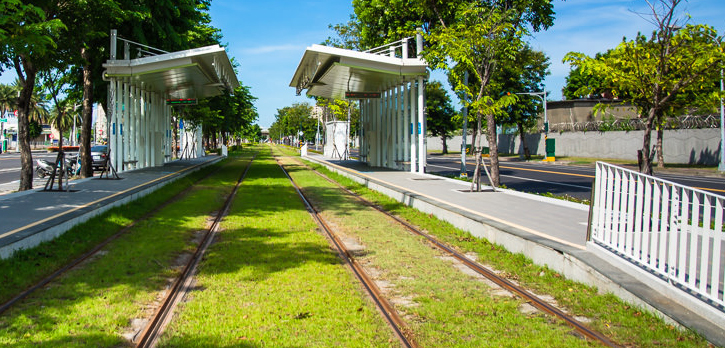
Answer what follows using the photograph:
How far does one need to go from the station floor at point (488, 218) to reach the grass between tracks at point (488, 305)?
0.17 meters

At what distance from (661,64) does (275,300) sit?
29.1 ft

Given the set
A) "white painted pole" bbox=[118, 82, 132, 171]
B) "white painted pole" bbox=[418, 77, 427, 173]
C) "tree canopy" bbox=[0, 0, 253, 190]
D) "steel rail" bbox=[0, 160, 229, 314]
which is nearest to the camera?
"steel rail" bbox=[0, 160, 229, 314]

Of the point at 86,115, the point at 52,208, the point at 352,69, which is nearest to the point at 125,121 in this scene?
the point at 86,115

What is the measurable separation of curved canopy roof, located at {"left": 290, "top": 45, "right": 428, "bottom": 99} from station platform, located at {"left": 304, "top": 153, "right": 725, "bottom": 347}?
570 cm

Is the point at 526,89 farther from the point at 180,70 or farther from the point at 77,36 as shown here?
the point at 77,36

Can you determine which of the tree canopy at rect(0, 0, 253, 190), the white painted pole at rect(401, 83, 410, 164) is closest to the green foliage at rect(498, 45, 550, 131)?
the white painted pole at rect(401, 83, 410, 164)

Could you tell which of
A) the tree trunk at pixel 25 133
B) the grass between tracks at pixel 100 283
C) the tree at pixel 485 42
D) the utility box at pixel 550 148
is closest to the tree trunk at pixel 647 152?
the tree at pixel 485 42

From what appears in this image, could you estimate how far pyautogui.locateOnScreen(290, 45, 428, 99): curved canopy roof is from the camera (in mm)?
20219

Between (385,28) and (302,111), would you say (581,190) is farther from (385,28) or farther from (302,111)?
(302,111)

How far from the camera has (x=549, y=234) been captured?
810 centimetres

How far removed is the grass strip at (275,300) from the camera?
15.1ft

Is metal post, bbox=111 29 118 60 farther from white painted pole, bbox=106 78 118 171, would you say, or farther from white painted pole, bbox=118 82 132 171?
white painted pole, bbox=118 82 132 171

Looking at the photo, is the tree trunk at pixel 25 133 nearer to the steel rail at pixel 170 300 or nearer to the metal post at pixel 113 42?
the metal post at pixel 113 42

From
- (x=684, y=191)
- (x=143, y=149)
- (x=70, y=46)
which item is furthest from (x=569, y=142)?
(x=684, y=191)
